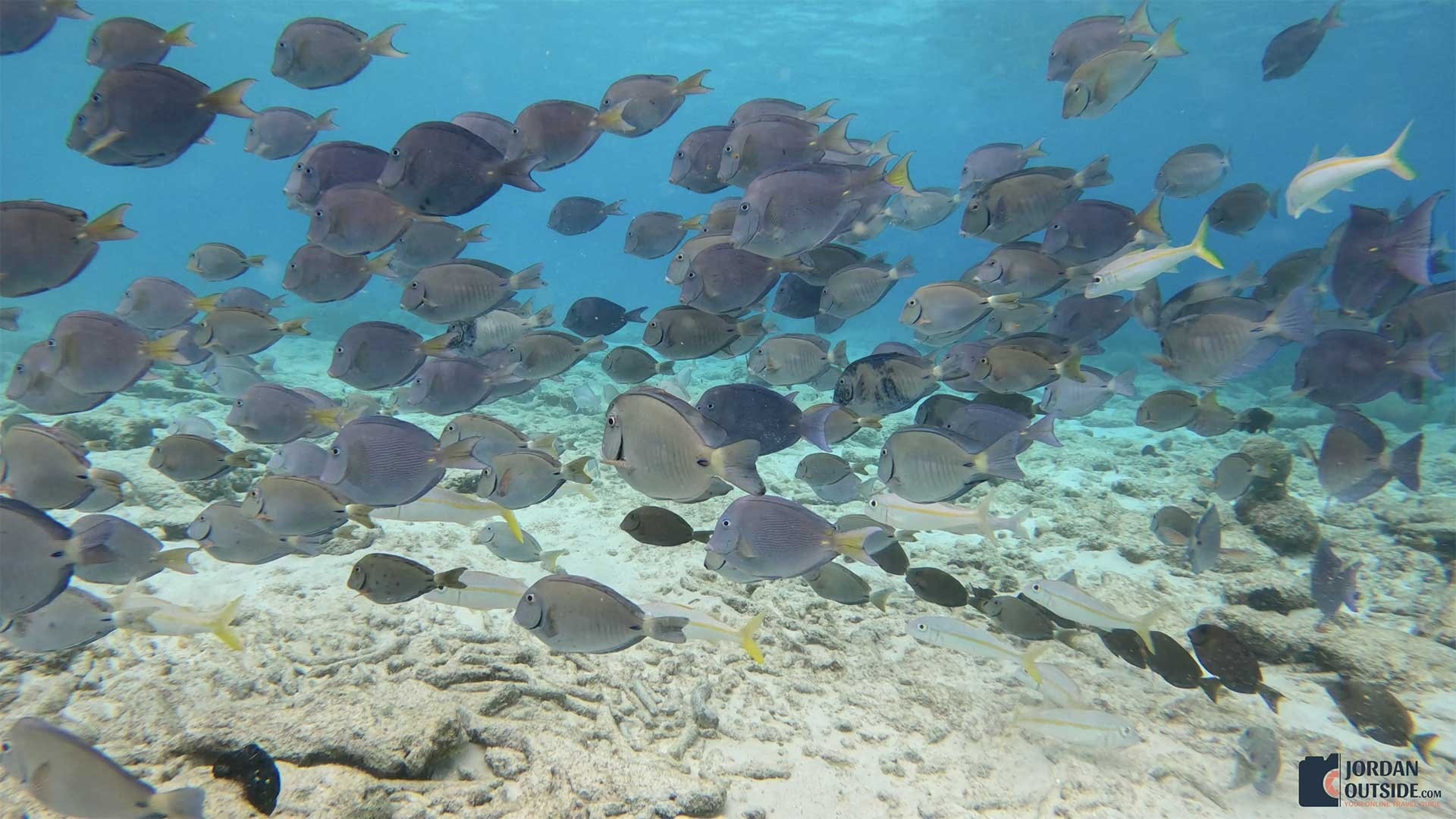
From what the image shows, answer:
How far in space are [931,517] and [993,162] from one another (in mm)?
3169

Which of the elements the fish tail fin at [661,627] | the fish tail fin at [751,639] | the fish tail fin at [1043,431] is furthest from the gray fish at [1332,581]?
the fish tail fin at [661,627]

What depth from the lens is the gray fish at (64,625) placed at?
8.43ft

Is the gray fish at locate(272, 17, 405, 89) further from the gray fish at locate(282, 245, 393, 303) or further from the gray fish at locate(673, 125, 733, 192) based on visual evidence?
the gray fish at locate(673, 125, 733, 192)

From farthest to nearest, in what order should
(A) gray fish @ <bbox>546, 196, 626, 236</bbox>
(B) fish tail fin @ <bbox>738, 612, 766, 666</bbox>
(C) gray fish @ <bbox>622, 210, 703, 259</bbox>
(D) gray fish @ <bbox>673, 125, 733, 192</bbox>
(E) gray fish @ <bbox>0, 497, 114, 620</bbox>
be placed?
(A) gray fish @ <bbox>546, 196, 626, 236</bbox>
(C) gray fish @ <bbox>622, 210, 703, 259</bbox>
(D) gray fish @ <bbox>673, 125, 733, 192</bbox>
(B) fish tail fin @ <bbox>738, 612, 766, 666</bbox>
(E) gray fish @ <bbox>0, 497, 114, 620</bbox>

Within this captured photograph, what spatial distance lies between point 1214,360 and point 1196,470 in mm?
5926

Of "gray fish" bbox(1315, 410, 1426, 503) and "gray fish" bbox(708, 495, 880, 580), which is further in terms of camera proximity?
"gray fish" bbox(1315, 410, 1426, 503)

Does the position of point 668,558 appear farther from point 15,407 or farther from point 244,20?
point 244,20

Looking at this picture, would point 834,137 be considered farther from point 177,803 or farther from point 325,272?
point 177,803

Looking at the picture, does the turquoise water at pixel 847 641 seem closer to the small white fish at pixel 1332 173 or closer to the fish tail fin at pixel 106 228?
the fish tail fin at pixel 106 228

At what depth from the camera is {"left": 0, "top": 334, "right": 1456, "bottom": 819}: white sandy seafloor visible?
258cm

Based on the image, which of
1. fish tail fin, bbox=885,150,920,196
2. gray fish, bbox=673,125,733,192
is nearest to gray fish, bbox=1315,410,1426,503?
fish tail fin, bbox=885,150,920,196

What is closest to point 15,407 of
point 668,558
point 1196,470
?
point 668,558

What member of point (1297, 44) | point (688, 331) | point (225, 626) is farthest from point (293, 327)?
point (1297, 44)

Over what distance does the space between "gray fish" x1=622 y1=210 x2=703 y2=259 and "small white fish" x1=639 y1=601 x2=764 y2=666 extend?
3.06m
